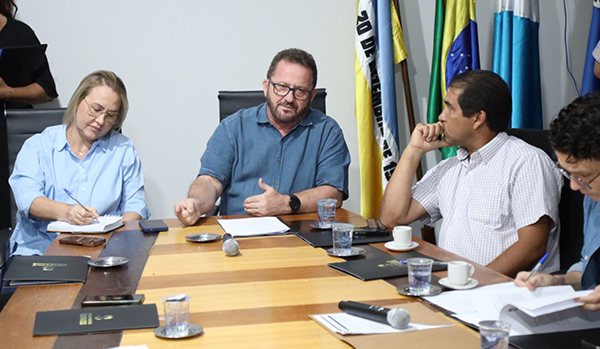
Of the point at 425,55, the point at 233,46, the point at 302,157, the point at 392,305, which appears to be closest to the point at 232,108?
the point at 302,157

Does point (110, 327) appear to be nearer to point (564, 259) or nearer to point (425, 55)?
point (564, 259)

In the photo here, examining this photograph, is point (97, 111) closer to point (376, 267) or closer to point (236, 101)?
point (236, 101)

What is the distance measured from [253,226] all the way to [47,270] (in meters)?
0.76

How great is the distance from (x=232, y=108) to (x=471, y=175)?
1.23 meters

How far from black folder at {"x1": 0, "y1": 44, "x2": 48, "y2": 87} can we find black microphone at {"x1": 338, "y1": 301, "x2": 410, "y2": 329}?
92.1 inches

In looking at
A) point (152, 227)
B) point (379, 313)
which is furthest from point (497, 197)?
point (152, 227)

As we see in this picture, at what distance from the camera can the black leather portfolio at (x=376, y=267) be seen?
1.56m

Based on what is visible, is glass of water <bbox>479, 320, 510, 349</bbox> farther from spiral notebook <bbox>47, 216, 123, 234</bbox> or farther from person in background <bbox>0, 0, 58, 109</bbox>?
person in background <bbox>0, 0, 58, 109</bbox>

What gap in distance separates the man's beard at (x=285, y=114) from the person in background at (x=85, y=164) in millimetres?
622

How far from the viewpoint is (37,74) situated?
326cm

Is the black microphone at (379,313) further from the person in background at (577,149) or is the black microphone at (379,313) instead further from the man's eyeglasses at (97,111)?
the man's eyeglasses at (97,111)

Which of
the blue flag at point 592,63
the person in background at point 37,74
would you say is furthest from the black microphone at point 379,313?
the blue flag at point 592,63

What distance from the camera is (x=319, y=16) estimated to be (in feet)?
12.5

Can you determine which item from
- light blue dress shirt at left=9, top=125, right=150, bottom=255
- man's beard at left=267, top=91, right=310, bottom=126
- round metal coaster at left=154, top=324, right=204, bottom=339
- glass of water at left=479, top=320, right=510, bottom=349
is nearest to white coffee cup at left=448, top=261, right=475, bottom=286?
glass of water at left=479, top=320, right=510, bottom=349
